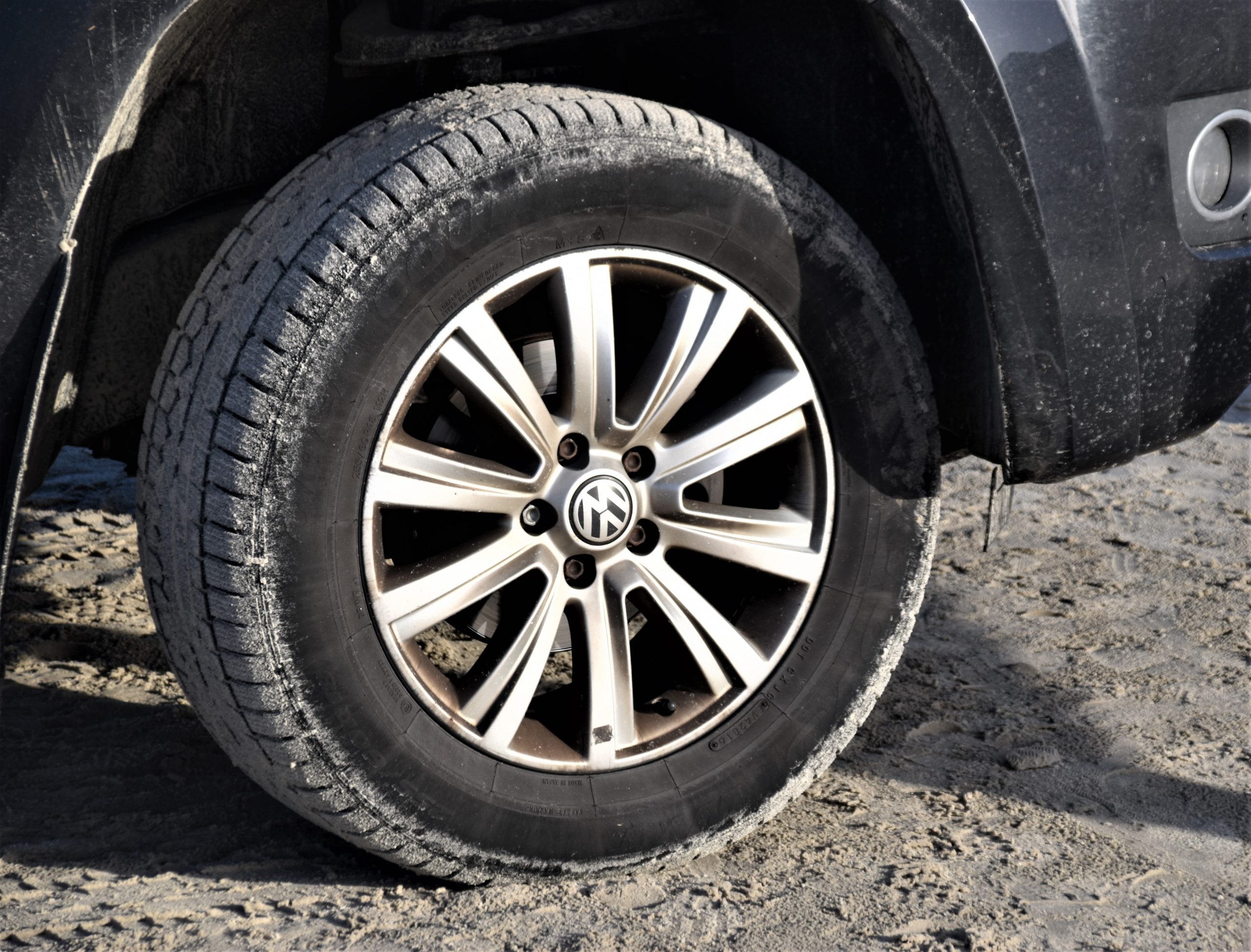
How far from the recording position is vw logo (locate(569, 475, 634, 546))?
211 centimetres

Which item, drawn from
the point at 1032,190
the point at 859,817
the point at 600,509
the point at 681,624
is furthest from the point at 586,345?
the point at 859,817

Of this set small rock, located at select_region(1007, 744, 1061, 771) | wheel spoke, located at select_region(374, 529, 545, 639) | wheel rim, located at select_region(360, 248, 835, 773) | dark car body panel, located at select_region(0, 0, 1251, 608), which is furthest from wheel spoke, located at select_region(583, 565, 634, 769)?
small rock, located at select_region(1007, 744, 1061, 771)

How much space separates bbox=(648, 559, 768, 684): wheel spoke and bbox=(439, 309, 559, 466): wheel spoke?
12.3 inches

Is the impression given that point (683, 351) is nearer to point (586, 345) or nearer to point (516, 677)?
point (586, 345)

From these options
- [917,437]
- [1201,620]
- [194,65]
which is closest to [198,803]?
[194,65]

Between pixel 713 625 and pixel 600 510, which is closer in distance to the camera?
pixel 600 510

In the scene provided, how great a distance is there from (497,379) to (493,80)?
66 cm

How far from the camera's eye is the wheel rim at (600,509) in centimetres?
205

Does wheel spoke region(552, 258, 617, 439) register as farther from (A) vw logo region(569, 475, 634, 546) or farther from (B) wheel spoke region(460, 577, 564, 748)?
(B) wheel spoke region(460, 577, 564, 748)

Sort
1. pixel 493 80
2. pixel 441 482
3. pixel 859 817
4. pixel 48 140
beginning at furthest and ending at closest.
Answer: pixel 859 817 → pixel 493 80 → pixel 441 482 → pixel 48 140

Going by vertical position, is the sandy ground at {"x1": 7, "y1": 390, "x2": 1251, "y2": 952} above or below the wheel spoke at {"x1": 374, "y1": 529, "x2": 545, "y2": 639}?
below

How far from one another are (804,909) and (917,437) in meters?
0.88

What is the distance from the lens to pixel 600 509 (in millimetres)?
2119

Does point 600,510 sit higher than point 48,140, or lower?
lower
